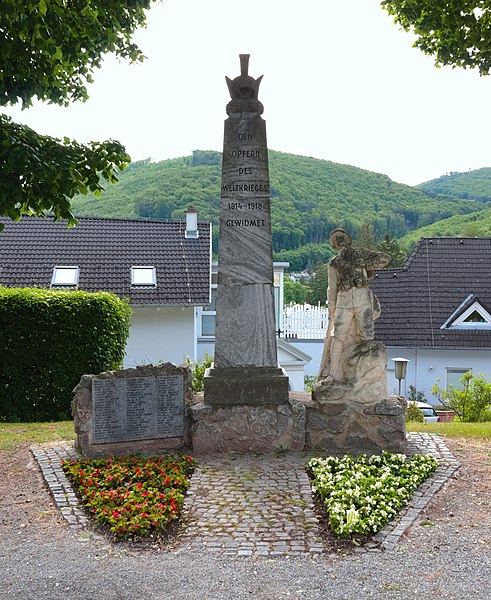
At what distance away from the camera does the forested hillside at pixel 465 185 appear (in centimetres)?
→ 7300

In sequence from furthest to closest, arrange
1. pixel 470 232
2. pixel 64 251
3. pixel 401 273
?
pixel 470 232, pixel 401 273, pixel 64 251

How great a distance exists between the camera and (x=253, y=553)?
5543 millimetres

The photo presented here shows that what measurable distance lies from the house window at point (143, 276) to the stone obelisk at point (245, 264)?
492 inches

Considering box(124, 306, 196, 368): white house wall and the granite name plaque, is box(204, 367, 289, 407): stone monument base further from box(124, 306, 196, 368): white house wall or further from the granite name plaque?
box(124, 306, 196, 368): white house wall

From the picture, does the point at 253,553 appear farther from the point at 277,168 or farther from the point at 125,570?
the point at 277,168

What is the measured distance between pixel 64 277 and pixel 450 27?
13699 mm

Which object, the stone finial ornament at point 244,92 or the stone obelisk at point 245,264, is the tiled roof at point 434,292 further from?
the stone finial ornament at point 244,92

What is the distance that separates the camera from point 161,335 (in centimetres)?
2042

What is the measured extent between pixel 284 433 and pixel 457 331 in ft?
57.5

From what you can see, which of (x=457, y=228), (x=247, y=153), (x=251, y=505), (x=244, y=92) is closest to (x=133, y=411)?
(x=251, y=505)

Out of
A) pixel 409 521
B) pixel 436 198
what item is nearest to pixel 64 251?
pixel 409 521

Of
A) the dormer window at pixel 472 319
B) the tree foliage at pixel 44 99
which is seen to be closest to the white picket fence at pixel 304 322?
the dormer window at pixel 472 319

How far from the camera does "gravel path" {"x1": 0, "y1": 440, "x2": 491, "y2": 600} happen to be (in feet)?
16.0

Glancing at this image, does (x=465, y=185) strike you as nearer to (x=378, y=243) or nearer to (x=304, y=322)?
(x=378, y=243)
